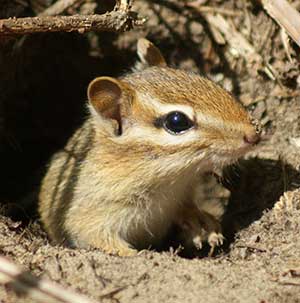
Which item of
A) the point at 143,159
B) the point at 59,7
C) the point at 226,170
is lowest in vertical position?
the point at 226,170

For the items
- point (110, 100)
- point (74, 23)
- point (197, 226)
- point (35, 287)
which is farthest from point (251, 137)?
point (35, 287)

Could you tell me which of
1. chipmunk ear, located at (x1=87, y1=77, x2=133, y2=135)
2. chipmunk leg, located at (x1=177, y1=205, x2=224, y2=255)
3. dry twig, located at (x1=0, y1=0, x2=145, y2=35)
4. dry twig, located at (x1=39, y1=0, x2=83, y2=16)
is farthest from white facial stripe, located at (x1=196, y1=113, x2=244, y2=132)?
dry twig, located at (x1=39, y1=0, x2=83, y2=16)

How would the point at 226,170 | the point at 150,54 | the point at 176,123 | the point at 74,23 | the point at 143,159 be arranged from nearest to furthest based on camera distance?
the point at 176,123 < the point at 143,159 < the point at 74,23 < the point at 150,54 < the point at 226,170

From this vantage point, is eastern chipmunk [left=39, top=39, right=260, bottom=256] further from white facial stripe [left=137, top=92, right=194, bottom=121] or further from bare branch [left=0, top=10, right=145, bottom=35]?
bare branch [left=0, top=10, right=145, bottom=35]

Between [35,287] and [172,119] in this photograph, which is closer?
[35,287]

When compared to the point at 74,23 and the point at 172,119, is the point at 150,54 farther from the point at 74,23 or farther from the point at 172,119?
the point at 172,119

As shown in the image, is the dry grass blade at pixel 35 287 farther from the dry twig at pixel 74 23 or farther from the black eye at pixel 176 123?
the dry twig at pixel 74 23

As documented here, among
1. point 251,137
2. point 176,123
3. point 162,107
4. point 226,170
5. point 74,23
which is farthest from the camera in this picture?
point 226,170

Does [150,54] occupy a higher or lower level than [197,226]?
higher
